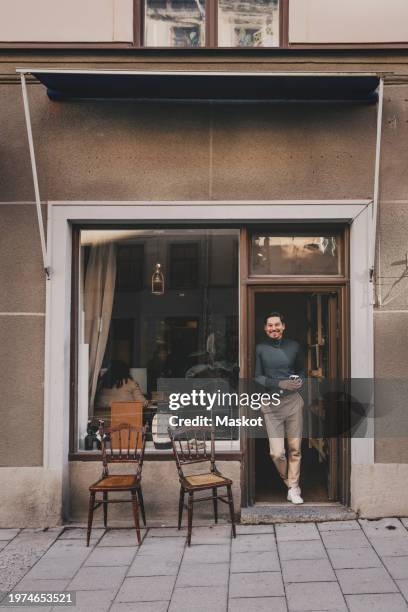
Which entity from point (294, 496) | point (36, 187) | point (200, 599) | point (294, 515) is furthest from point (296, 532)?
point (36, 187)

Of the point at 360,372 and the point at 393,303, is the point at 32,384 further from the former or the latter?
the point at 393,303

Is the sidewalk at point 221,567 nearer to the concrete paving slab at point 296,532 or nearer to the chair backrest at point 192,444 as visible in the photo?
the concrete paving slab at point 296,532

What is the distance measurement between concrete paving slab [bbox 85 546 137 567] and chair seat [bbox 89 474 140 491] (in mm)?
541

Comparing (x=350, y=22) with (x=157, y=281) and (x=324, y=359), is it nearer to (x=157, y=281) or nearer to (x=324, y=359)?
(x=157, y=281)

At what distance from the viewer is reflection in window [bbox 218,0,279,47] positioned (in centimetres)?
658

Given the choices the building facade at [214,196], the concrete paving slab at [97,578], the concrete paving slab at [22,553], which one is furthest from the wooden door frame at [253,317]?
the concrete paving slab at [22,553]

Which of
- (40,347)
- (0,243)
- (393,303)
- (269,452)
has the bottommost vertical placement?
(269,452)

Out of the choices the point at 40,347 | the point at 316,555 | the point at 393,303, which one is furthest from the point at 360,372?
the point at 40,347

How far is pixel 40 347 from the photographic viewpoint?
627cm

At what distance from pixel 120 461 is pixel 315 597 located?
2498mm

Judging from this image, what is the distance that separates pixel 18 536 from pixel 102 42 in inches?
204

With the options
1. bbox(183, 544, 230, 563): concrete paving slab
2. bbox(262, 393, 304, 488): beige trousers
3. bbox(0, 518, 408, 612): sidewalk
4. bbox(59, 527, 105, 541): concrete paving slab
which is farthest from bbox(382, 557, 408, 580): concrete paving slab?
bbox(59, 527, 105, 541): concrete paving slab

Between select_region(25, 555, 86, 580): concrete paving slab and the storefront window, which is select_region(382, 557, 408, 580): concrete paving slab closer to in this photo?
the storefront window

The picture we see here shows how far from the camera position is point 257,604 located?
4324 mm
